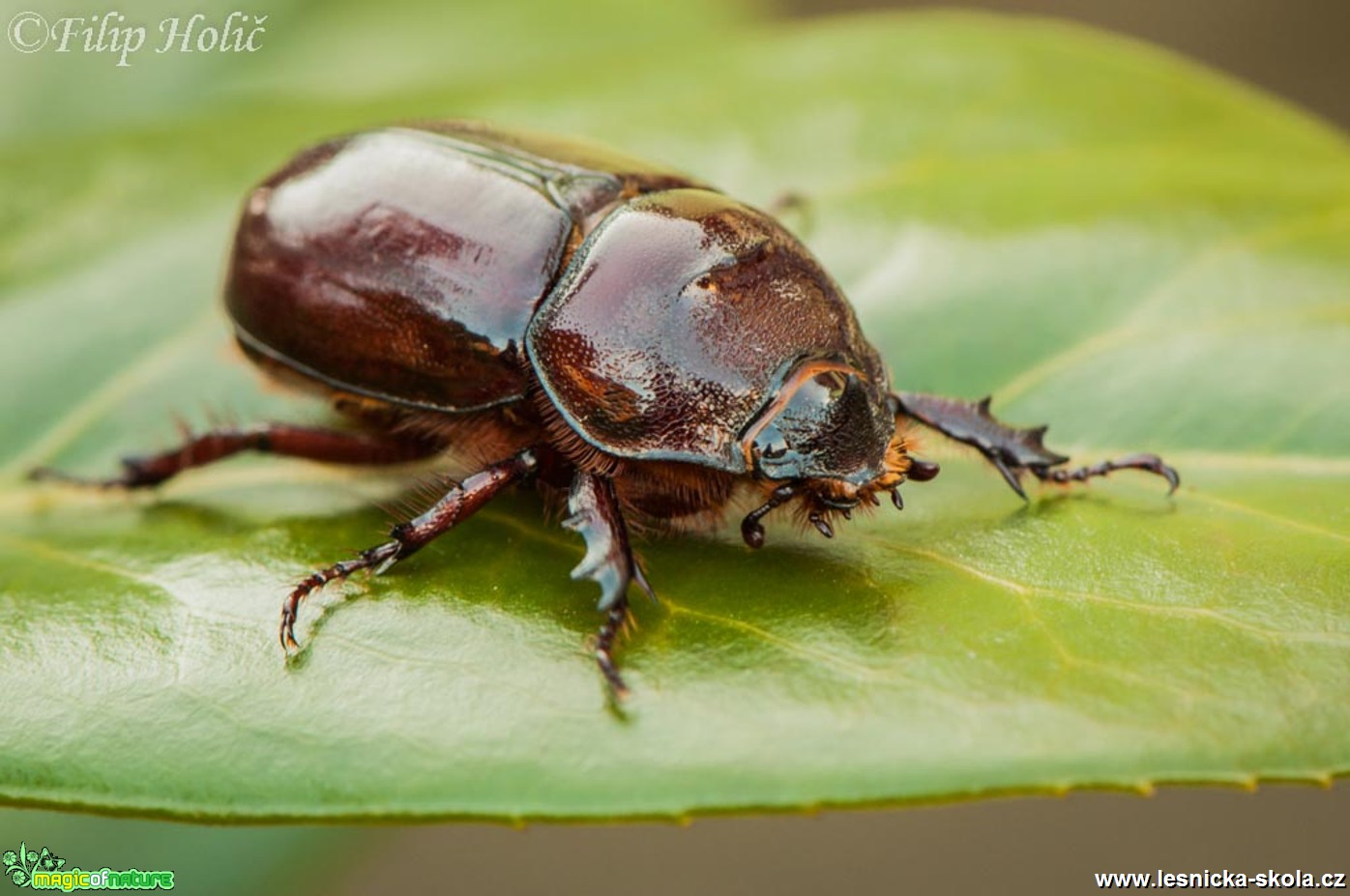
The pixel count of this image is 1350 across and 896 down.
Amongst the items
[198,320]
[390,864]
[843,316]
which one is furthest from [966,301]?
[390,864]

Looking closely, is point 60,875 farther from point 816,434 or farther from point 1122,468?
point 1122,468

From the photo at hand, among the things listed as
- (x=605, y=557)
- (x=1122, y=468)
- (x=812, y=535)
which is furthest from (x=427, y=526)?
(x=1122, y=468)

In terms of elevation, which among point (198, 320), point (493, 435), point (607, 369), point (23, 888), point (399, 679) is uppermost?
point (607, 369)

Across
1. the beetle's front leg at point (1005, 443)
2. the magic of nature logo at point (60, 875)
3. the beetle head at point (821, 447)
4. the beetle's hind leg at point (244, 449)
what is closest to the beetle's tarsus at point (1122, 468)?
the beetle's front leg at point (1005, 443)

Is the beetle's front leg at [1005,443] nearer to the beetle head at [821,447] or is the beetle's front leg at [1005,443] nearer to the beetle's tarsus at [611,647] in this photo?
the beetle head at [821,447]

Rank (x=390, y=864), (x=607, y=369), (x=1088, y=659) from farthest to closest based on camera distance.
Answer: (x=390, y=864) < (x=607, y=369) < (x=1088, y=659)

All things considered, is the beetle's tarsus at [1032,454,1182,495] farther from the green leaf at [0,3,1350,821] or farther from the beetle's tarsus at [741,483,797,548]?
the beetle's tarsus at [741,483,797,548]

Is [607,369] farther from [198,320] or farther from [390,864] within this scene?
[390,864]
